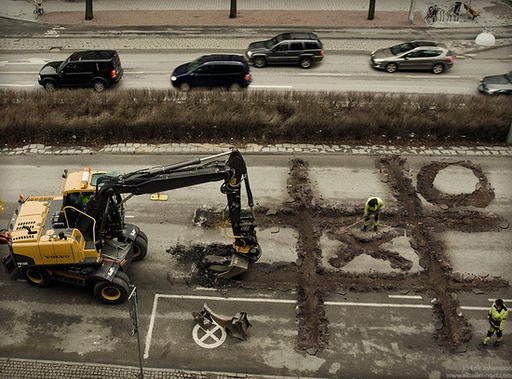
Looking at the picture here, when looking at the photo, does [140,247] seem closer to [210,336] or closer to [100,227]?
[100,227]

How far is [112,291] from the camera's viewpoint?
15250mm

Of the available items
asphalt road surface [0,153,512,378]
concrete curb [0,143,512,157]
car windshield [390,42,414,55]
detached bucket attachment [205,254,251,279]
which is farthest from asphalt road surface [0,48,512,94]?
detached bucket attachment [205,254,251,279]

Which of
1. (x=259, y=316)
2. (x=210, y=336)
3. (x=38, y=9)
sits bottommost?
(x=210, y=336)

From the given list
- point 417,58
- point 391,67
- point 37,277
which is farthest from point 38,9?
point 37,277

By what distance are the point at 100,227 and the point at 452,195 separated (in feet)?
43.0

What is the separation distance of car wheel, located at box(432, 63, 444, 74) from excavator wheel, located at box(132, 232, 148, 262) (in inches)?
794

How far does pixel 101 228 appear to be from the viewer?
47.7 ft

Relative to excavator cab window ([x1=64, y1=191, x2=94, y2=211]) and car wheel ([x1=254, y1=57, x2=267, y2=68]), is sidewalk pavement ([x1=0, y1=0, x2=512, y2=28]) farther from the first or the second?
excavator cab window ([x1=64, y1=191, x2=94, y2=211])

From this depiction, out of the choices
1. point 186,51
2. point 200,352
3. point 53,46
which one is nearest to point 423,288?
point 200,352

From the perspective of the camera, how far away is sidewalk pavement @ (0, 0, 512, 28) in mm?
35812

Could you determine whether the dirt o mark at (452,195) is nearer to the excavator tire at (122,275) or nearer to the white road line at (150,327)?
the white road line at (150,327)

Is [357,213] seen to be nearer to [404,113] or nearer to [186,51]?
[404,113]

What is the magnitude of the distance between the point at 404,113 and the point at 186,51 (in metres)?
14.5

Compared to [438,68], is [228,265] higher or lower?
lower
